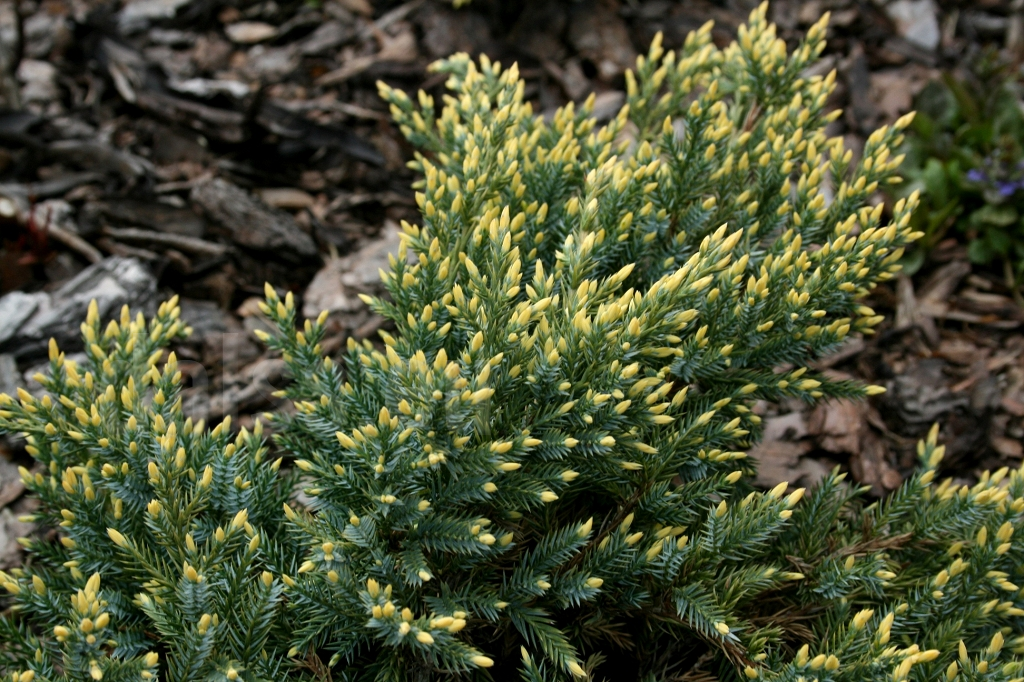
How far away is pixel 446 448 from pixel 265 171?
2991mm

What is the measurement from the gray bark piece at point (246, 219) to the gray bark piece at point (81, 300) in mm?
450

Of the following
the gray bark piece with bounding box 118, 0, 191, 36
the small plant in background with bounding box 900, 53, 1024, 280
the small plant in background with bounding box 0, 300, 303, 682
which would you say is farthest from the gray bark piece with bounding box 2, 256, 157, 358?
the small plant in background with bounding box 900, 53, 1024, 280

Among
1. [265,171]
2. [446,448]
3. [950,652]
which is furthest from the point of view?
[265,171]

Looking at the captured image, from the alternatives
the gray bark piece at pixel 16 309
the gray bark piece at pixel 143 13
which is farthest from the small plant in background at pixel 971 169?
the gray bark piece at pixel 143 13

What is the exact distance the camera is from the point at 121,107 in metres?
4.67

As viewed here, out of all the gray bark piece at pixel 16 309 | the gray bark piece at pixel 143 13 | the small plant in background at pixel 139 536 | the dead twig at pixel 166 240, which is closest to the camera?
the small plant in background at pixel 139 536

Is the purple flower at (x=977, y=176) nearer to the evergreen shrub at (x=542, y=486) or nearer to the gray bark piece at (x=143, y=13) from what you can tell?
the evergreen shrub at (x=542, y=486)

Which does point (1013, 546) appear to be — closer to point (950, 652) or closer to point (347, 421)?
point (950, 652)

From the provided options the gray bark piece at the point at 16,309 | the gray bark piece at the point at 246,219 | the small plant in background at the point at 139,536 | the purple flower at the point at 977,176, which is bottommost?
the gray bark piece at the point at 16,309

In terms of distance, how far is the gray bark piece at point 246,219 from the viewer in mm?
3953

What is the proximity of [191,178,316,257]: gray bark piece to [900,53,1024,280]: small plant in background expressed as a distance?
3.11 metres

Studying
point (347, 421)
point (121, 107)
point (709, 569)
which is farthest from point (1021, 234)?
point (121, 107)

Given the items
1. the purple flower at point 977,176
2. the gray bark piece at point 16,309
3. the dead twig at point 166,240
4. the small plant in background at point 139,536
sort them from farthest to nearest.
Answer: the purple flower at point 977,176
the dead twig at point 166,240
the gray bark piece at point 16,309
the small plant in background at point 139,536

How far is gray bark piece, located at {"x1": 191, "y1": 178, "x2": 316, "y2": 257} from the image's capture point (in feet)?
13.0
